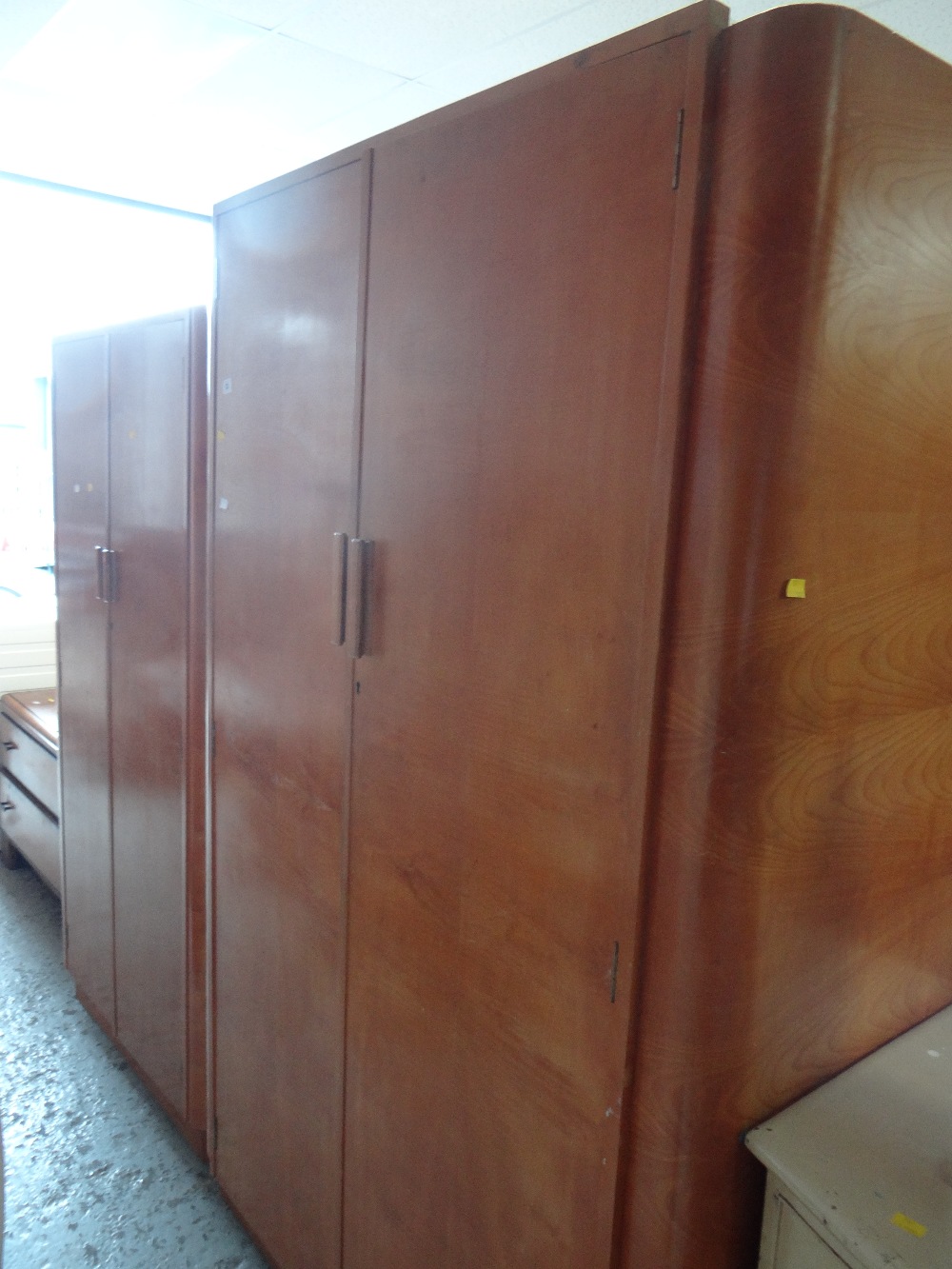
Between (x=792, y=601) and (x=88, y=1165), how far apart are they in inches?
80.4

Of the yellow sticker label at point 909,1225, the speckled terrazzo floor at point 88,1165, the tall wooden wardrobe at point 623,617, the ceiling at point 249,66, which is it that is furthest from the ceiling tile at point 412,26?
the speckled terrazzo floor at point 88,1165

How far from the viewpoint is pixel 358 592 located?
1.30 m

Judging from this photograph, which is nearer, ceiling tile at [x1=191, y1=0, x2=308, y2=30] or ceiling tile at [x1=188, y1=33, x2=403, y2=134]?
ceiling tile at [x1=191, y1=0, x2=308, y2=30]

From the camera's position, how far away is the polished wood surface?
73.7 inches

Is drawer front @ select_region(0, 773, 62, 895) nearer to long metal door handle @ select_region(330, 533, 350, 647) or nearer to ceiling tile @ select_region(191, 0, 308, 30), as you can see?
long metal door handle @ select_region(330, 533, 350, 647)

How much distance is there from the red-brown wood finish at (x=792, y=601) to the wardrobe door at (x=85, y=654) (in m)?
1.71

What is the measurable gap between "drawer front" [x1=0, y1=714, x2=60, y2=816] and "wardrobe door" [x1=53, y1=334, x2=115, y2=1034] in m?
0.29

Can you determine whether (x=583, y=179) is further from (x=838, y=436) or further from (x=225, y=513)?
(x=225, y=513)

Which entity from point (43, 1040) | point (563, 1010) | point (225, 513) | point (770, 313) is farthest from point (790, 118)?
point (43, 1040)

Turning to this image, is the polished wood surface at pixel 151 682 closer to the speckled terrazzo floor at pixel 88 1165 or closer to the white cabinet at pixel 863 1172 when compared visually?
the speckled terrazzo floor at pixel 88 1165

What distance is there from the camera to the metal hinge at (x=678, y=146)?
86 cm

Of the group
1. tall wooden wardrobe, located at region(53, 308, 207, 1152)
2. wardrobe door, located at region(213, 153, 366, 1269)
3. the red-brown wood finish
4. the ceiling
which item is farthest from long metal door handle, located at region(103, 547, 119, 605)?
the red-brown wood finish

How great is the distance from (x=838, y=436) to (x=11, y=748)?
10.0 ft

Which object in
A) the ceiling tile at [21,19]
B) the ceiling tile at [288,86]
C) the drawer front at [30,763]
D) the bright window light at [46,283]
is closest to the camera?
the ceiling tile at [21,19]
